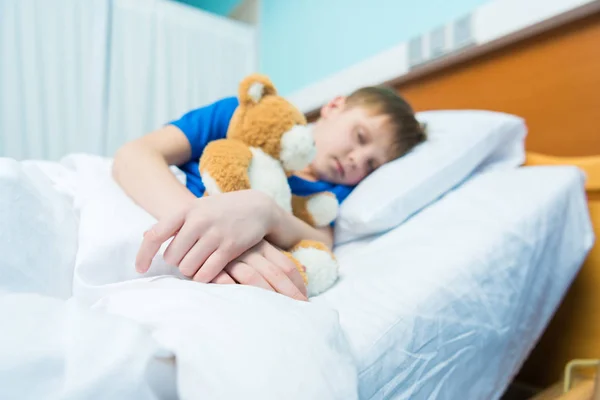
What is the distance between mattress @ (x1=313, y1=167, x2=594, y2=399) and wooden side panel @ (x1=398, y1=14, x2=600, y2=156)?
23 centimetres

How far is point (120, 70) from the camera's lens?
187 cm

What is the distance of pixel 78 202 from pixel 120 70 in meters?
1.59

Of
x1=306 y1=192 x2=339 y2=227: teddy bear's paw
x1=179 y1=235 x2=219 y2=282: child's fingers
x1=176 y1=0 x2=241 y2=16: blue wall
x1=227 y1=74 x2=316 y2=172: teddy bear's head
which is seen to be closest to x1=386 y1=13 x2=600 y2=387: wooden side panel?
x1=306 y1=192 x2=339 y2=227: teddy bear's paw

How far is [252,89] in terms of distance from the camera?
0.52m

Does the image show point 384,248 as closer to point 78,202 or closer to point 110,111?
point 78,202

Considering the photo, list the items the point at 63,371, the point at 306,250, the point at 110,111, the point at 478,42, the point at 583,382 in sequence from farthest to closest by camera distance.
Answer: the point at 110,111 → the point at 478,42 → the point at 583,382 → the point at 306,250 → the point at 63,371

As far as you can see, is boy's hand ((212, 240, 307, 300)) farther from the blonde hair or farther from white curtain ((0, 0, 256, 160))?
white curtain ((0, 0, 256, 160))

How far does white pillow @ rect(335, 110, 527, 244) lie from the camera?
671 millimetres

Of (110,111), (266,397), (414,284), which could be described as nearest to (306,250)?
(414,284)

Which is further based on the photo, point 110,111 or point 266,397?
point 110,111

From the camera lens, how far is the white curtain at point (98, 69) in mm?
1656

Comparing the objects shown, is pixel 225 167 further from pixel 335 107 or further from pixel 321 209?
pixel 335 107

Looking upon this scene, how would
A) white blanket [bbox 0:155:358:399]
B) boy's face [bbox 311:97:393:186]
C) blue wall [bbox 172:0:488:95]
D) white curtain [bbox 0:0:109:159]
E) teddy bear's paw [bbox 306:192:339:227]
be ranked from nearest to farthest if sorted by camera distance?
white blanket [bbox 0:155:358:399] → teddy bear's paw [bbox 306:192:339:227] → boy's face [bbox 311:97:393:186] → blue wall [bbox 172:0:488:95] → white curtain [bbox 0:0:109:159]

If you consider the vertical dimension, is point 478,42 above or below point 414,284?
above
